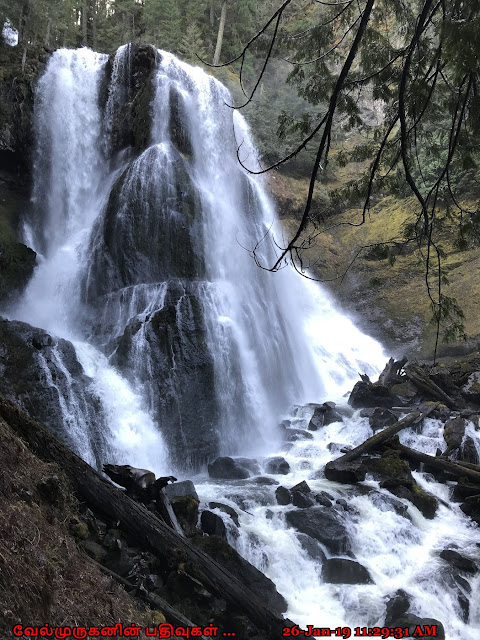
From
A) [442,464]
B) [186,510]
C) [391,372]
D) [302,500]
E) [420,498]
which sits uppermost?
[391,372]

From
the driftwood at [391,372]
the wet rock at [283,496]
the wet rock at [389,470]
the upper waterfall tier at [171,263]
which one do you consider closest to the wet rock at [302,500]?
the wet rock at [283,496]

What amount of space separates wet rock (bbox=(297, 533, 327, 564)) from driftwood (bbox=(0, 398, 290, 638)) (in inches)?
95.6

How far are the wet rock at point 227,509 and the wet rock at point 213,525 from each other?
0.42 metres

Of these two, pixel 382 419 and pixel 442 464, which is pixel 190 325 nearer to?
pixel 382 419

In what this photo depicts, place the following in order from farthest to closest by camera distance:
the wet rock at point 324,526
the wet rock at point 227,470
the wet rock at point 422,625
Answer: the wet rock at point 227,470 → the wet rock at point 324,526 → the wet rock at point 422,625

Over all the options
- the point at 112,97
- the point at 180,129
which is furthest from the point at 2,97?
the point at 180,129

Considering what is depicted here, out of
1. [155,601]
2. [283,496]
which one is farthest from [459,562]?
[155,601]

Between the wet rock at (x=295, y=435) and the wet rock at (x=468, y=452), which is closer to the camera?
the wet rock at (x=468, y=452)

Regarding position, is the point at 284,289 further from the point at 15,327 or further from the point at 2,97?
the point at 2,97

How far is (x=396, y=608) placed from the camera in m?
6.20

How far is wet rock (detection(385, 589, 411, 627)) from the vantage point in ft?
20.0

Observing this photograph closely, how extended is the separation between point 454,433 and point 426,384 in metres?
3.42

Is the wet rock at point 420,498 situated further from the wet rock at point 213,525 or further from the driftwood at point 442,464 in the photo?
the wet rock at point 213,525

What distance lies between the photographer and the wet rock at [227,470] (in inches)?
413
